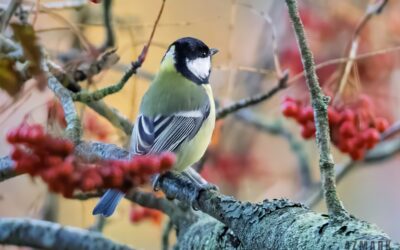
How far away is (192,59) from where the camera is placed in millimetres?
2555

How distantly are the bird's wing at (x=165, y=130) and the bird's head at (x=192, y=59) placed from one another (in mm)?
269

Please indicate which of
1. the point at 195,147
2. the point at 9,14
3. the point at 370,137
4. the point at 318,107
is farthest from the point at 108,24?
the point at 318,107

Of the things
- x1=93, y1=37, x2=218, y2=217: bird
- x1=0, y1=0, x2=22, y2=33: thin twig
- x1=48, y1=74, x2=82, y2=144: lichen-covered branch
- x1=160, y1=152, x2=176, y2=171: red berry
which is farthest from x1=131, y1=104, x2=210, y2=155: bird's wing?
x1=160, y1=152, x2=176, y2=171: red berry

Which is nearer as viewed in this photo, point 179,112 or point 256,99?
point 256,99

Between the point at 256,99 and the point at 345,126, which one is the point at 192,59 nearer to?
the point at 256,99

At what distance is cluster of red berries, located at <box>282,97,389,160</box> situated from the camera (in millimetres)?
2027

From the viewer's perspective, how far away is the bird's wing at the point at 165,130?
2074 mm

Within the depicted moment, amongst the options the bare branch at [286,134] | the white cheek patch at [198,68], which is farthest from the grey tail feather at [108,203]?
the bare branch at [286,134]

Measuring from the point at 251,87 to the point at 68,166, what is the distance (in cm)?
208

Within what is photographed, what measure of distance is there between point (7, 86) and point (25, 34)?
6.3 inches

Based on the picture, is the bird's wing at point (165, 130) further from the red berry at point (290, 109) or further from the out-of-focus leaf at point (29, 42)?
the out-of-focus leaf at point (29, 42)

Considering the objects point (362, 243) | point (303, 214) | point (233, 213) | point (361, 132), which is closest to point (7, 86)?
point (233, 213)

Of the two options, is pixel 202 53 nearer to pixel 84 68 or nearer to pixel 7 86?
pixel 84 68

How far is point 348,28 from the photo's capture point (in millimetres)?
3037
